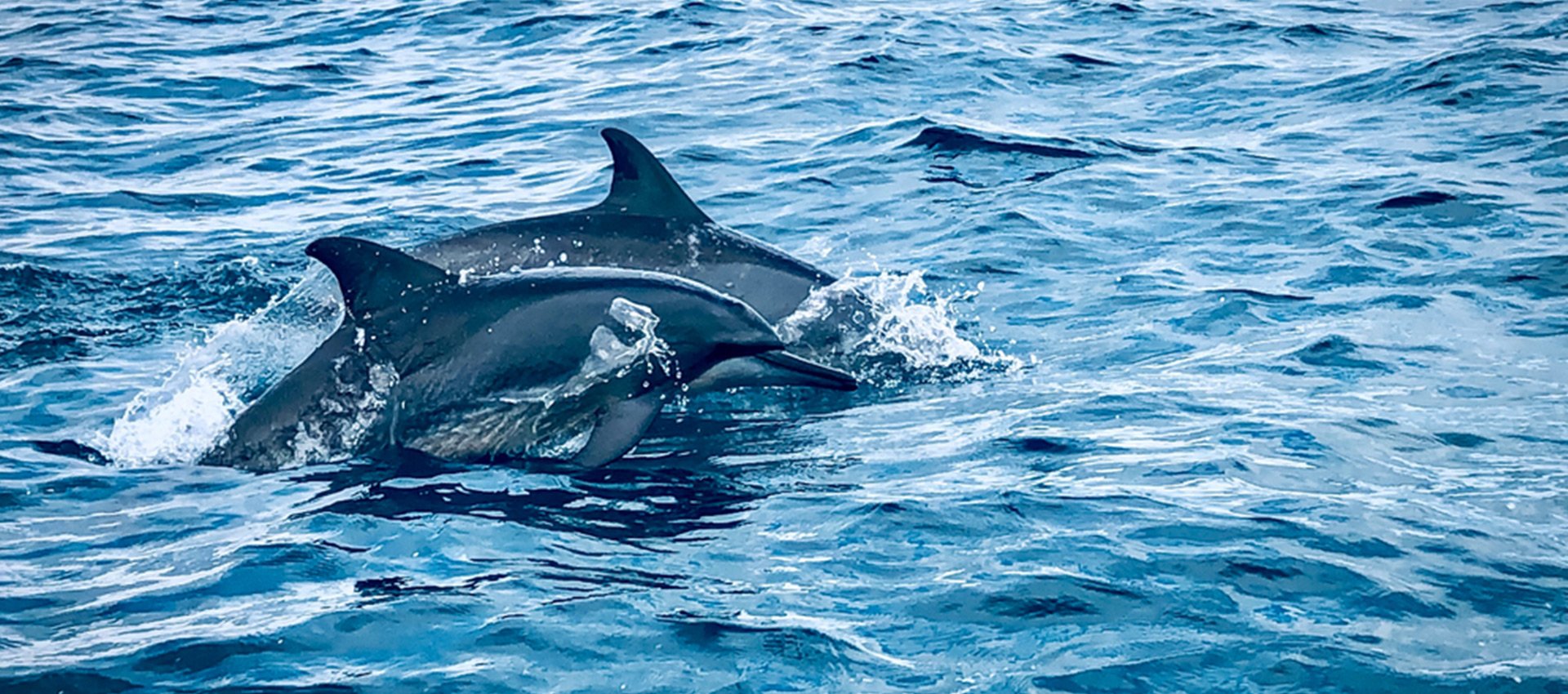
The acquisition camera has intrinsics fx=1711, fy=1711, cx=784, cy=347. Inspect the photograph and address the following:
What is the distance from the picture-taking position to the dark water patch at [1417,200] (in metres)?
13.1

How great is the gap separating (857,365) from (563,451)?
231 centimetres

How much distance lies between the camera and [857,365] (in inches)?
404

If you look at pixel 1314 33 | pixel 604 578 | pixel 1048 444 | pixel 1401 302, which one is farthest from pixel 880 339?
pixel 1314 33

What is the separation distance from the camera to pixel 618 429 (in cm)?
823

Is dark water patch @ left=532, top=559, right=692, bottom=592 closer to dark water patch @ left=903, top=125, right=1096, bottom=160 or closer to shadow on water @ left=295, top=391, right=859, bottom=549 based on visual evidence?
shadow on water @ left=295, top=391, right=859, bottom=549

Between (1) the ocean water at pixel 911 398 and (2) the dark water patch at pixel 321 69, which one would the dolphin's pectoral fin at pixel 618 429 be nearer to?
(1) the ocean water at pixel 911 398

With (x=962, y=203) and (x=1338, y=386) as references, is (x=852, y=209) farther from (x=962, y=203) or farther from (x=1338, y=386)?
(x=1338, y=386)

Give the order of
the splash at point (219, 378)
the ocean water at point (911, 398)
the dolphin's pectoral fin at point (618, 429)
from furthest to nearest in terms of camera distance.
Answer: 1. the splash at point (219, 378)
2. the dolphin's pectoral fin at point (618, 429)
3. the ocean water at point (911, 398)

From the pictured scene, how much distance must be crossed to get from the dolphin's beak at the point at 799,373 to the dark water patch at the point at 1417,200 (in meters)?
5.98

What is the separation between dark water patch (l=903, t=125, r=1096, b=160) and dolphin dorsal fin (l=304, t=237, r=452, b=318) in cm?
838

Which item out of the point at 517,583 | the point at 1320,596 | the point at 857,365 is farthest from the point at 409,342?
the point at 1320,596

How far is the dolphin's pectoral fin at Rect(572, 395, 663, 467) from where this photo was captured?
8.05 m

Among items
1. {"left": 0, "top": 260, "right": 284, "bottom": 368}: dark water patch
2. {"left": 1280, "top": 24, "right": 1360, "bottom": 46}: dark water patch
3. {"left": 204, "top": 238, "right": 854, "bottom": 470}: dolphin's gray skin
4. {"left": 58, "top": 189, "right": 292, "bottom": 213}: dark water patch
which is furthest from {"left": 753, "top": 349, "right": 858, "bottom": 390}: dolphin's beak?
{"left": 1280, "top": 24, "right": 1360, "bottom": 46}: dark water patch

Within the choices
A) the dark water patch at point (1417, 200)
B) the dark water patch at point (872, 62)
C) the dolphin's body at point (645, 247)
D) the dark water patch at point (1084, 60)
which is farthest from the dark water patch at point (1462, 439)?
the dark water patch at point (872, 62)
